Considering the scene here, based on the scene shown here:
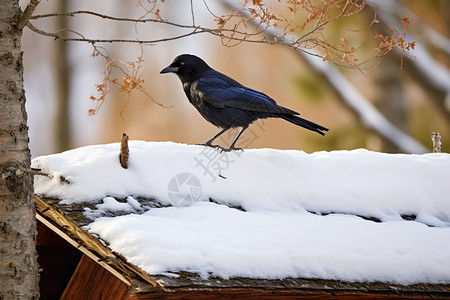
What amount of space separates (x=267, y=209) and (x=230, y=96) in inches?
53.0

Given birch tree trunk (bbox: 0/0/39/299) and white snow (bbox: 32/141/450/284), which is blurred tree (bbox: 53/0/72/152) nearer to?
white snow (bbox: 32/141/450/284)

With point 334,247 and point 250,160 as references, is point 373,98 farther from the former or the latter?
point 334,247

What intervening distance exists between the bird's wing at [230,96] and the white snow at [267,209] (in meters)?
0.51

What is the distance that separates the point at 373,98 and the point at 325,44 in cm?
779

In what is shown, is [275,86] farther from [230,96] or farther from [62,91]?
[230,96]

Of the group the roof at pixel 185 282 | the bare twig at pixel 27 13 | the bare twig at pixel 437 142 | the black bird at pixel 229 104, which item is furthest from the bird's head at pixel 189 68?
the bare twig at pixel 27 13

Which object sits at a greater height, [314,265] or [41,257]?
[314,265]

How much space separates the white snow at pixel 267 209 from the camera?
2350 mm

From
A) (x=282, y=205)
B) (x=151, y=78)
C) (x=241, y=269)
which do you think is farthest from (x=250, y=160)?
(x=151, y=78)

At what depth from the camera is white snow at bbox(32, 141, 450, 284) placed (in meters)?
2.35

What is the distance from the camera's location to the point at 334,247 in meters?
2.60
